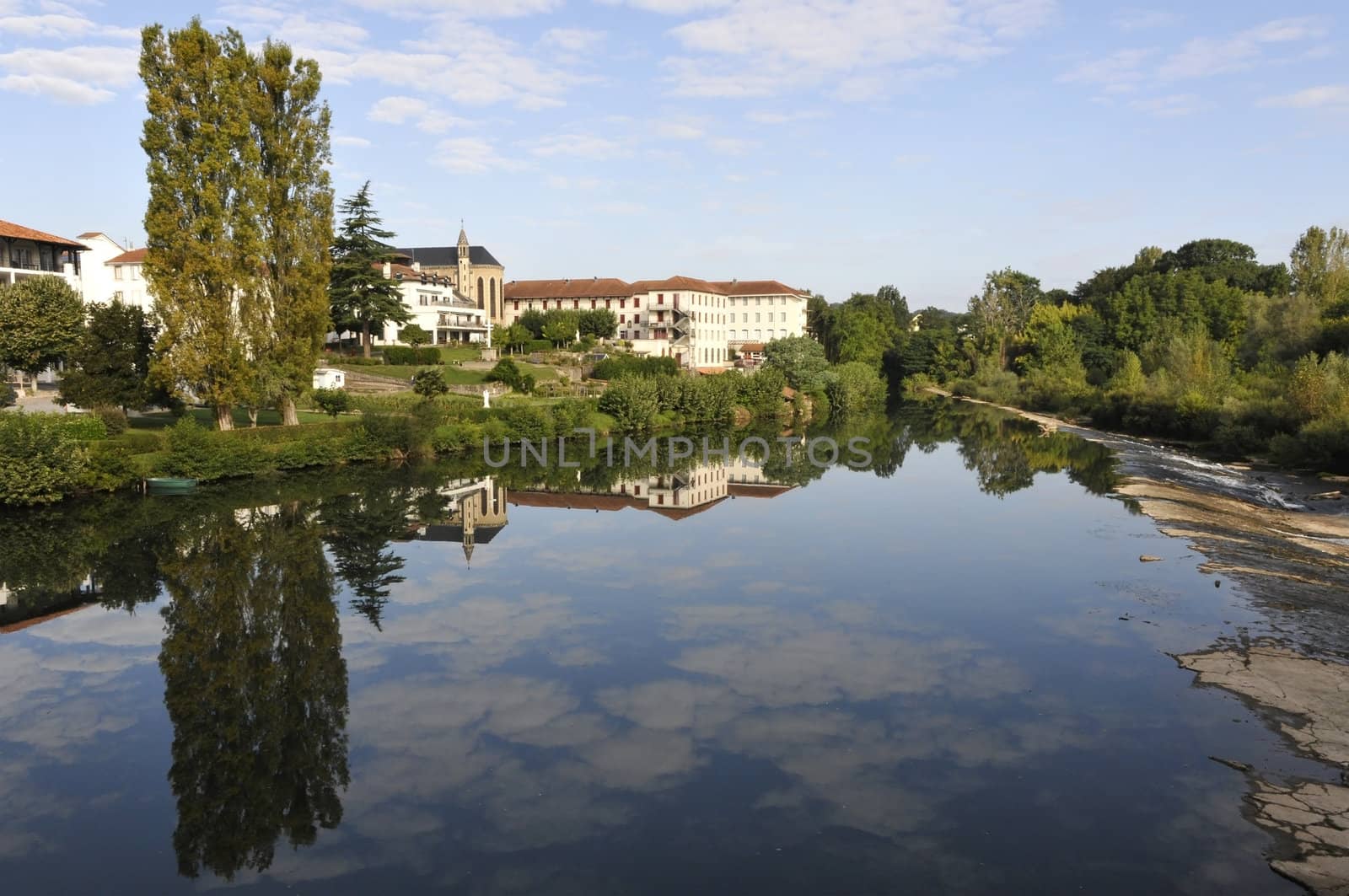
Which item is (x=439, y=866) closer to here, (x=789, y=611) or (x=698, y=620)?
(x=698, y=620)

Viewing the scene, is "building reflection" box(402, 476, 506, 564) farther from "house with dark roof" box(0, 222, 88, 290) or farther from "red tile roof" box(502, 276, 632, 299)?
"red tile roof" box(502, 276, 632, 299)

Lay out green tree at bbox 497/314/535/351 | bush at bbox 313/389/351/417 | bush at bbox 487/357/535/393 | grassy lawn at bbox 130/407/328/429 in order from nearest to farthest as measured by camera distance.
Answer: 1. grassy lawn at bbox 130/407/328/429
2. bush at bbox 313/389/351/417
3. bush at bbox 487/357/535/393
4. green tree at bbox 497/314/535/351

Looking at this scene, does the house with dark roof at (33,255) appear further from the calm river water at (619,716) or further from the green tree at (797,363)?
the green tree at (797,363)

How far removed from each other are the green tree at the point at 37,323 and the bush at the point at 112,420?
32.1 feet

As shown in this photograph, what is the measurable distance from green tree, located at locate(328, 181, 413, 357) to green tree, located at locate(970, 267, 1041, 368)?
68944 mm

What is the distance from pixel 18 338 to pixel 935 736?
4688cm

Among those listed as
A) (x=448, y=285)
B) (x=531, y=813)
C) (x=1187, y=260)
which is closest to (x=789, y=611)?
(x=531, y=813)

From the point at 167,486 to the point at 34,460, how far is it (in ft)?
14.6

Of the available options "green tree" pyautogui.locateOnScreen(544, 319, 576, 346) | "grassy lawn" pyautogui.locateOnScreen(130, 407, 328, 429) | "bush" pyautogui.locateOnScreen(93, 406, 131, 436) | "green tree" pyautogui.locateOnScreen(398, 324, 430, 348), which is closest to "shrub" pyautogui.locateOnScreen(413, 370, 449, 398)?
"grassy lawn" pyautogui.locateOnScreen(130, 407, 328, 429)

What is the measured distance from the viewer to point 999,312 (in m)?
117

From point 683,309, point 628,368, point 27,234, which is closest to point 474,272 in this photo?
point 683,309

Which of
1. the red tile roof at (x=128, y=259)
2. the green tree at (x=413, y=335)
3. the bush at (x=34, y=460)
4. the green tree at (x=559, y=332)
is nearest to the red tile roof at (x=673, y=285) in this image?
the green tree at (x=559, y=332)

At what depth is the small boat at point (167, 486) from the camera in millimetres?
34625

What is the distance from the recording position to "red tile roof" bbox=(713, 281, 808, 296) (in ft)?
373
